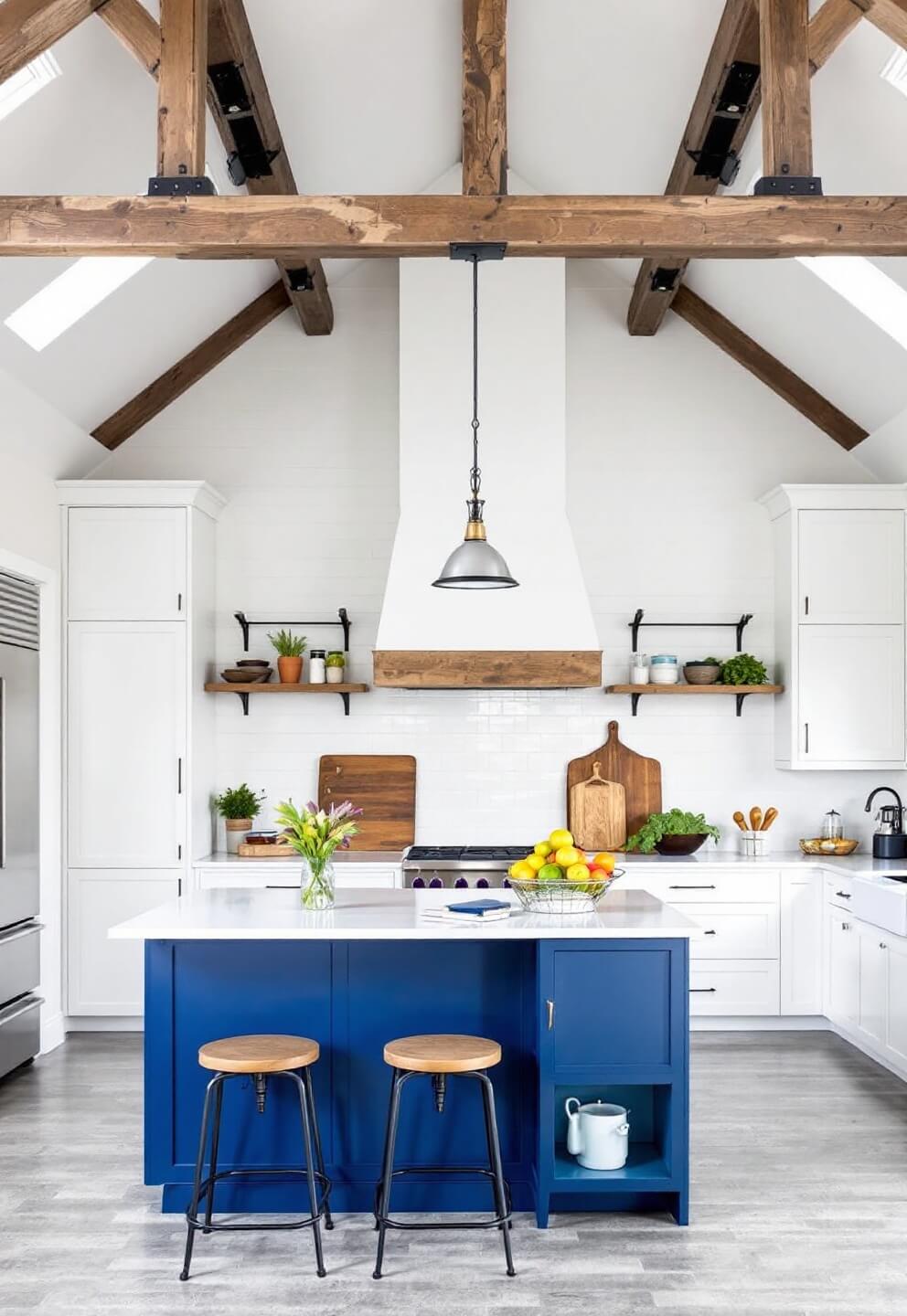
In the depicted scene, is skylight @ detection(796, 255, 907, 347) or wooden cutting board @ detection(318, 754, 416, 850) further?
wooden cutting board @ detection(318, 754, 416, 850)

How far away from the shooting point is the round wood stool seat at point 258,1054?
138 inches

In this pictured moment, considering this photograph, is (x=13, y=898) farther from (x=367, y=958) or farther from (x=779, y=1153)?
(x=779, y=1153)

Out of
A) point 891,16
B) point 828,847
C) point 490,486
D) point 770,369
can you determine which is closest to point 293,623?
point 490,486

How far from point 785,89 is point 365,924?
3.05m

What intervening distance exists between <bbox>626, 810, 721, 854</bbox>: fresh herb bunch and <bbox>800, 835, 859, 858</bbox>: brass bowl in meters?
0.48

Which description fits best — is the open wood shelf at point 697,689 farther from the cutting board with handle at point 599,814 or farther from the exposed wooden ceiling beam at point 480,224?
the exposed wooden ceiling beam at point 480,224

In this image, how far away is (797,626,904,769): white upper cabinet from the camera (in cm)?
649

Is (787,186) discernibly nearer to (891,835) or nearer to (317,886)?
(317,886)

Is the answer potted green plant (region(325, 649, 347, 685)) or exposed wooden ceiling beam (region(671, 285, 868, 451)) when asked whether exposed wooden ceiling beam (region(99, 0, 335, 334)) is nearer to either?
potted green plant (region(325, 649, 347, 685))

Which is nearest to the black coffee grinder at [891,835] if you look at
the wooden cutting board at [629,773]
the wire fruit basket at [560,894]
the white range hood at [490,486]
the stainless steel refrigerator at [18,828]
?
the wooden cutting board at [629,773]

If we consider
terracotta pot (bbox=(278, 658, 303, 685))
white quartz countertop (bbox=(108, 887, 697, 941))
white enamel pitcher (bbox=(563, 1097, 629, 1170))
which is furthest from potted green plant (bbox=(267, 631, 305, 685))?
white enamel pitcher (bbox=(563, 1097, 629, 1170))

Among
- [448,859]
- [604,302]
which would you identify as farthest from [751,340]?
[448,859]

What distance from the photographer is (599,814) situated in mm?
6820

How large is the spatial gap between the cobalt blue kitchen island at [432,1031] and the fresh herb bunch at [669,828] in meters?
2.39
